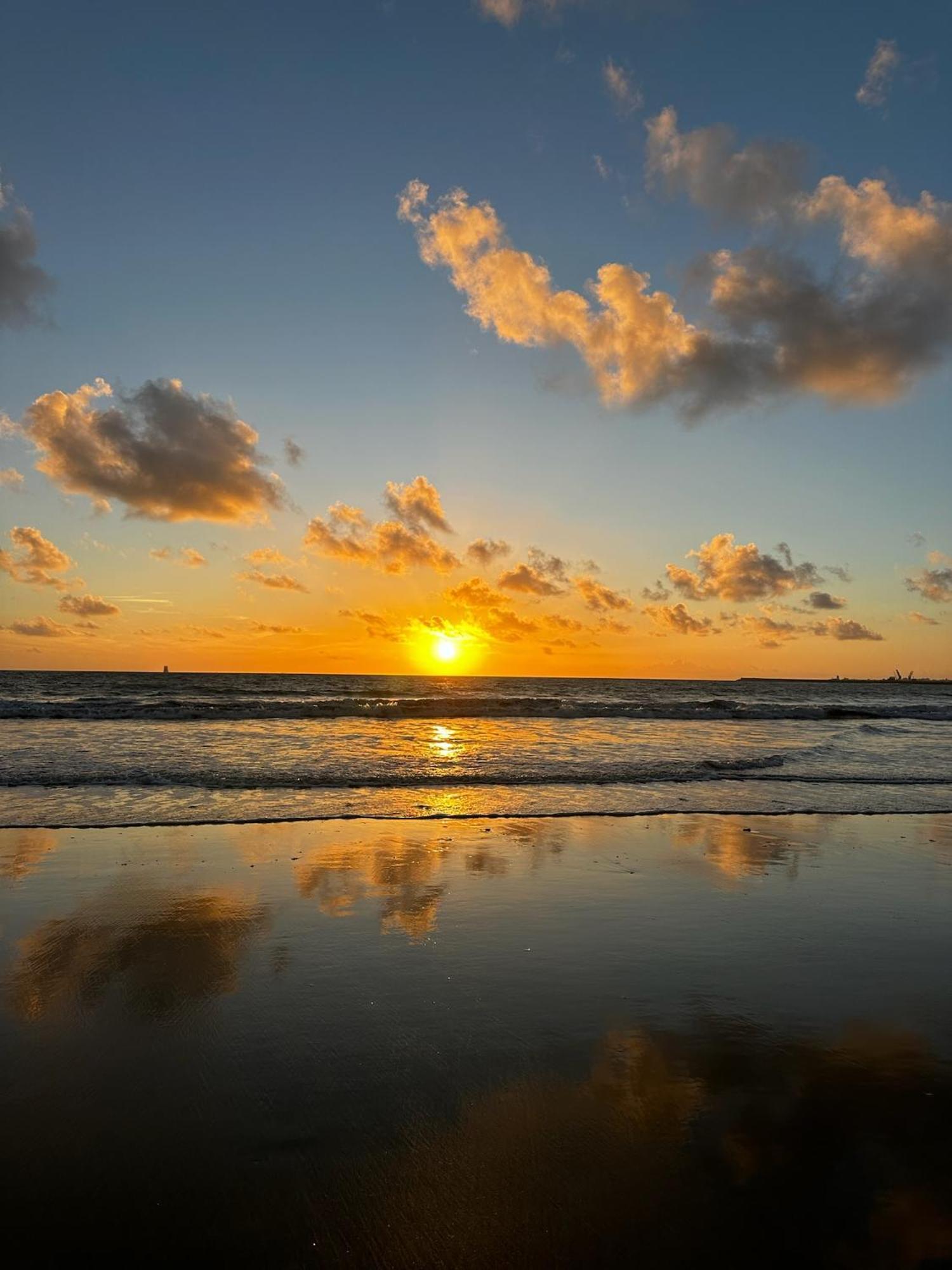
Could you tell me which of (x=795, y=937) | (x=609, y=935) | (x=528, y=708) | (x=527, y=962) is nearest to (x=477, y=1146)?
(x=527, y=962)

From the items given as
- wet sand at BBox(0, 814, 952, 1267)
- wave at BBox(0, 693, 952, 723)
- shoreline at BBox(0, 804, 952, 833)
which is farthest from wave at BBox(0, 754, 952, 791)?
wave at BBox(0, 693, 952, 723)

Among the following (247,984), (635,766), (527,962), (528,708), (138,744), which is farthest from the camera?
(528,708)

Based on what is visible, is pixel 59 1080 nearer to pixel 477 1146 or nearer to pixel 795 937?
pixel 477 1146

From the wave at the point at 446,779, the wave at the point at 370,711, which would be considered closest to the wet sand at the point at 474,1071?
the wave at the point at 446,779

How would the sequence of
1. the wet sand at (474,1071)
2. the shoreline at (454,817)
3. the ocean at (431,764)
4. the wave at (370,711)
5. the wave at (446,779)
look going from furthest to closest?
1. the wave at (370,711)
2. the wave at (446,779)
3. the ocean at (431,764)
4. the shoreline at (454,817)
5. the wet sand at (474,1071)

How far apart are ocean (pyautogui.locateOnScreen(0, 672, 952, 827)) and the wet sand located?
506cm

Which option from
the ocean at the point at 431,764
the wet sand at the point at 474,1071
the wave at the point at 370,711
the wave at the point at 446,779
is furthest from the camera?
the wave at the point at 370,711

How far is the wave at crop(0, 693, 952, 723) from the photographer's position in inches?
1458

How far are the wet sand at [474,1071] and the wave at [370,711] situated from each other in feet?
100.0

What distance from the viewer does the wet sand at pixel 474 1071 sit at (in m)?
2.99

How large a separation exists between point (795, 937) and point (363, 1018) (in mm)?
4094

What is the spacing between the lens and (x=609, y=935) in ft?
21.5

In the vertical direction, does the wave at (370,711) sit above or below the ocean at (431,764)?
above

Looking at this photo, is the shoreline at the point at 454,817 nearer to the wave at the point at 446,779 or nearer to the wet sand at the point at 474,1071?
the wet sand at the point at 474,1071
